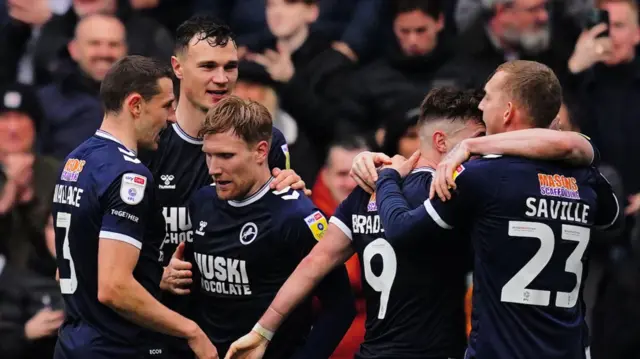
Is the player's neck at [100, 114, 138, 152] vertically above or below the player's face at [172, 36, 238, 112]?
below

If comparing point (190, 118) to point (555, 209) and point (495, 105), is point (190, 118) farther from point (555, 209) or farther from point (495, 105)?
point (555, 209)

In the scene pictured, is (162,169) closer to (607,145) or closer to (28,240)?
(28,240)

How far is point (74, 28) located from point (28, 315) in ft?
10.5

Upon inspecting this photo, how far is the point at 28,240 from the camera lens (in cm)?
1002

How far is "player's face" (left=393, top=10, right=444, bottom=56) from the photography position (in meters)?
11.1

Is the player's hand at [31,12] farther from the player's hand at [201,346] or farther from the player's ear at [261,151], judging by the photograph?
the player's hand at [201,346]

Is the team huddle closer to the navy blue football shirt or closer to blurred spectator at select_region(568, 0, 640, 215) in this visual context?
the navy blue football shirt

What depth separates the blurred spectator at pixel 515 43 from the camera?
10.6 metres

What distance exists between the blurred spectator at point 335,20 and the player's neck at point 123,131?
4.37 m

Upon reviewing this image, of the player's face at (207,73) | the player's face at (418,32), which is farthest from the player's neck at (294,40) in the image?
the player's face at (207,73)

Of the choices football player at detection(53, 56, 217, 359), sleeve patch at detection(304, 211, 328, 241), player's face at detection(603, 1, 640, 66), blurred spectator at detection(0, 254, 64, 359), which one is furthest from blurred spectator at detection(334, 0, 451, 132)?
football player at detection(53, 56, 217, 359)

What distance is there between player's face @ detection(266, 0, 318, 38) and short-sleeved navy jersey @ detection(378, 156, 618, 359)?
16.4ft

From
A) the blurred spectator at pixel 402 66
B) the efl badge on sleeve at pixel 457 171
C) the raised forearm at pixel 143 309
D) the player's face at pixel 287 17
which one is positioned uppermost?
the player's face at pixel 287 17

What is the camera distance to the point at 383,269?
690 cm
